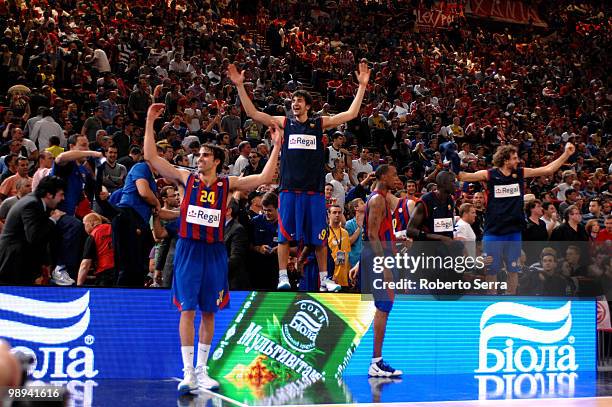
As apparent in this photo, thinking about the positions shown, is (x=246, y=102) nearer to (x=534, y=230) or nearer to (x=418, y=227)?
(x=418, y=227)

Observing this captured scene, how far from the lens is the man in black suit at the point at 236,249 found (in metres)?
10.4

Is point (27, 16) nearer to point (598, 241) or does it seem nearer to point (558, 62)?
point (598, 241)

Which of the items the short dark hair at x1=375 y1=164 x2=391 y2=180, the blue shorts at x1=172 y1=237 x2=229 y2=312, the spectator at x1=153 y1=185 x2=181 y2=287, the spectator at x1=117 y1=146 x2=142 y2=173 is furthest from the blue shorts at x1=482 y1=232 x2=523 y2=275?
the spectator at x1=117 y1=146 x2=142 y2=173

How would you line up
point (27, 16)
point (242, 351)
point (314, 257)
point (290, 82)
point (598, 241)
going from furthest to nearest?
point (290, 82) < point (27, 16) < point (598, 241) < point (314, 257) < point (242, 351)

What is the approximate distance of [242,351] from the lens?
385 inches

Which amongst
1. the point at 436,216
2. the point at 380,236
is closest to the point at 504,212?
the point at 436,216

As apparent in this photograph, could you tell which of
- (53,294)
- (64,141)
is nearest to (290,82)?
(64,141)

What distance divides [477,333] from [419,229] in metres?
1.49

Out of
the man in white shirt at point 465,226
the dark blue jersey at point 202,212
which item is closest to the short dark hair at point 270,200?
the dark blue jersey at point 202,212

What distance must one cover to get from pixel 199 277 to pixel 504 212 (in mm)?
4633

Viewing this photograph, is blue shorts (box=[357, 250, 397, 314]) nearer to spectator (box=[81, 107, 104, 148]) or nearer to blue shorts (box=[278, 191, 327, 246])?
blue shorts (box=[278, 191, 327, 246])

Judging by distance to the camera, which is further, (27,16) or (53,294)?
(27,16)

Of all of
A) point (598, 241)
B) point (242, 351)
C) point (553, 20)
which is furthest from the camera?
point (553, 20)

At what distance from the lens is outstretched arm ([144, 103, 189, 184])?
328 inches
